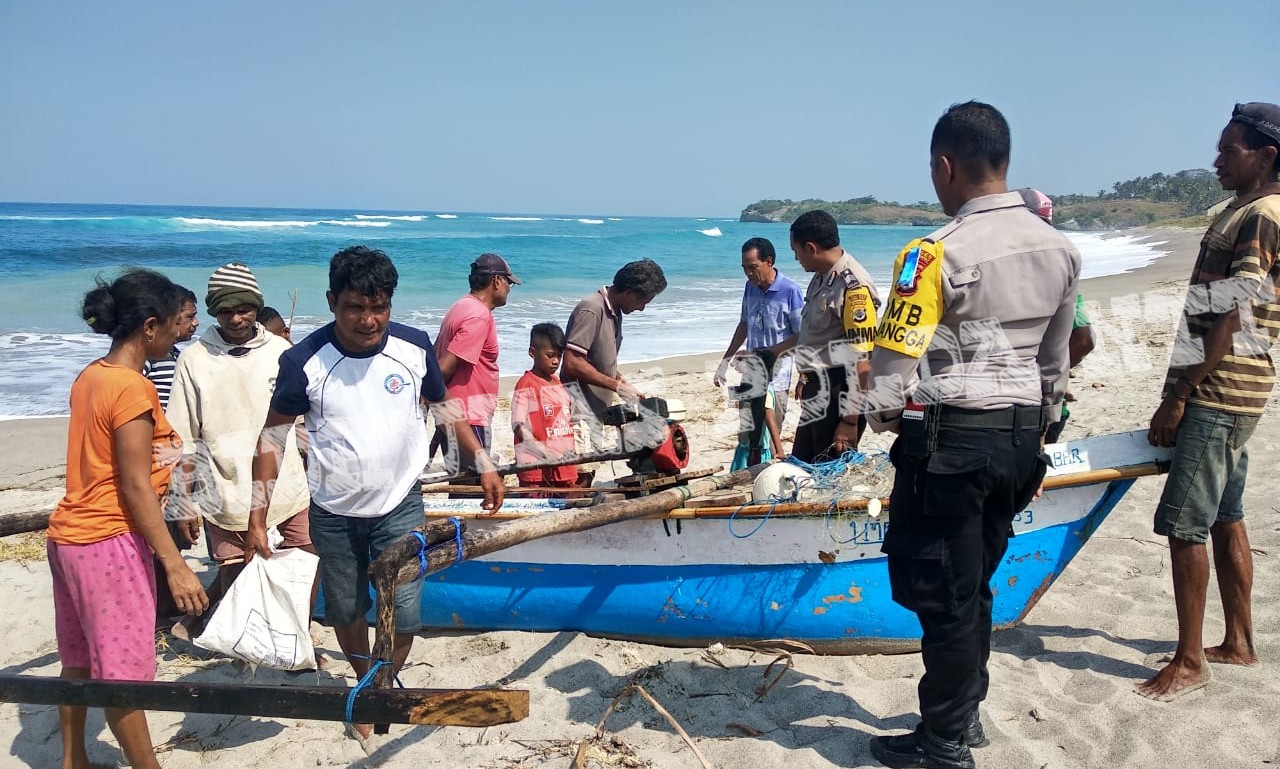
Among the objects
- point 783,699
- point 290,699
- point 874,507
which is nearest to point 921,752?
point 783,699

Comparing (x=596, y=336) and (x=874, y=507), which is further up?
(x=596, y=336)

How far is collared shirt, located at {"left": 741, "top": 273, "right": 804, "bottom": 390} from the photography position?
239 inches

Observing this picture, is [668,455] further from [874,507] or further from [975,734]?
[975,734]

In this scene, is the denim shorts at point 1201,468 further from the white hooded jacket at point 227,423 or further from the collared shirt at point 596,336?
the white hooded jacket at point 227,423

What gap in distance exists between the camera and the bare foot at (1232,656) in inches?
141

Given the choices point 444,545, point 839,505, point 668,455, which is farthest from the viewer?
point 668,455

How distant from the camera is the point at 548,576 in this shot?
→ 13.6 feet

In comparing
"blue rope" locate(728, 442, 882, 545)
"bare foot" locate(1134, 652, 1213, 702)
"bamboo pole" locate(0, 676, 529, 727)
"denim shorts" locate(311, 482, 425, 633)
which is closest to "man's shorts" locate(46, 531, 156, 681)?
"bamboo pole" locate(0, 676, 529, 727)

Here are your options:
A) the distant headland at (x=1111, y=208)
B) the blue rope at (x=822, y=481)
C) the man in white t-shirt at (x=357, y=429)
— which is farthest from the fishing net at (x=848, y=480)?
the distant headland at (x=1111, y=208)

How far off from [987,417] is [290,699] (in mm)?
2171

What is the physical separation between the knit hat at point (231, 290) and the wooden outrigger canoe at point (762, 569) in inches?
50.1

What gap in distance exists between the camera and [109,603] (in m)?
2.89

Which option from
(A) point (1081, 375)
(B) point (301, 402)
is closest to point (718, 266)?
(A) point (1081, 375)

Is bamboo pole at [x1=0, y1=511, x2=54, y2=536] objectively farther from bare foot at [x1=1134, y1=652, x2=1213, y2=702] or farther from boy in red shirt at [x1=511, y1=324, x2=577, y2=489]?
bare foot at [x1=1134, y1=652, x2=1213, y2=702]
